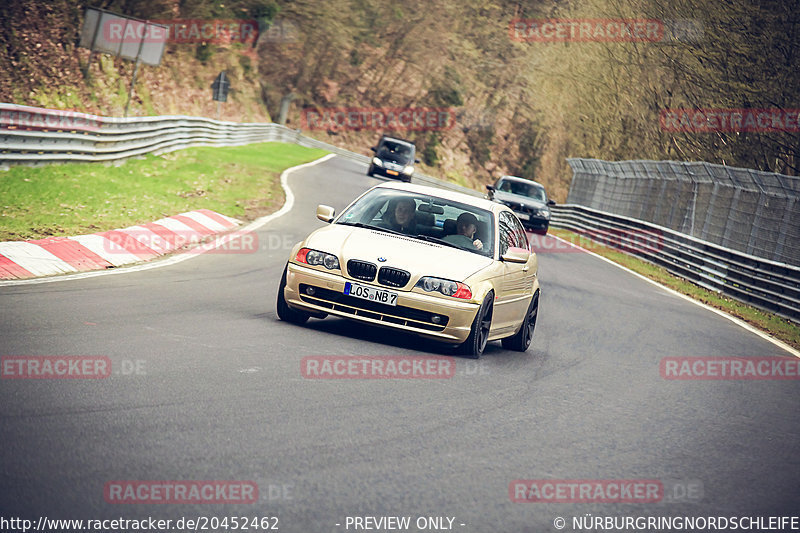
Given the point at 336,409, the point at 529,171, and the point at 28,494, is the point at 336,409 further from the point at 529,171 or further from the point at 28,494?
the point at 529,171

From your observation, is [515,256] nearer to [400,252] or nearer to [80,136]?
[400,252]

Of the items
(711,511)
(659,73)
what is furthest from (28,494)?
(659,73)

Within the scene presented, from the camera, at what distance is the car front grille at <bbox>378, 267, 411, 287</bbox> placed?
8875 mm

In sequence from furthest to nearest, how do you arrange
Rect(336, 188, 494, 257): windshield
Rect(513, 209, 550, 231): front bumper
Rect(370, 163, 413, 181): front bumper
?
1. Rect(370, 163, 413, 181): front bumper
2. Rect(513, 209, 550, 231): front bumper
3. Rect(336, 188, 494, 257): windshield

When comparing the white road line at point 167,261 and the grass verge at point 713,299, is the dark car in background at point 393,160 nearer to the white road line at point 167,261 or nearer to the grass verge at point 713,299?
the grass verge at point 713,299

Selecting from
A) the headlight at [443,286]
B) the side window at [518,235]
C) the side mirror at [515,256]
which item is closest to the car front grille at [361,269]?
the headlight at [443,286]

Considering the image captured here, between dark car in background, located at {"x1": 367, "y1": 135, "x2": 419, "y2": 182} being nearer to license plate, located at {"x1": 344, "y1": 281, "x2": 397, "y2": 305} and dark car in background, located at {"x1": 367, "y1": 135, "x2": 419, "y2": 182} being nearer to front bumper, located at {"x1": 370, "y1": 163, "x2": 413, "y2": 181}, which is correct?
front bumper, located at {"x1": 370, "y1": 163, "x2": 413, "y2": 181}

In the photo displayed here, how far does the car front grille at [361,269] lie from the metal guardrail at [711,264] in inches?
500

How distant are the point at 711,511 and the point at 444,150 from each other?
76.1 m

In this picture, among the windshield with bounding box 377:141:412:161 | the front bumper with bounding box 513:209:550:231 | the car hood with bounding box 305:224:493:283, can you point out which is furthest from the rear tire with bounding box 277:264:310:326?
the windshield with bounding box 377:141:412:161

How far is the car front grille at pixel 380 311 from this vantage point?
8.90 m

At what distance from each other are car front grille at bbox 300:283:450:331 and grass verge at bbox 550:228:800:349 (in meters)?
8.81

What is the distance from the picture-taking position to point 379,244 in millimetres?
9219

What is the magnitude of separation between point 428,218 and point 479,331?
1390mm
